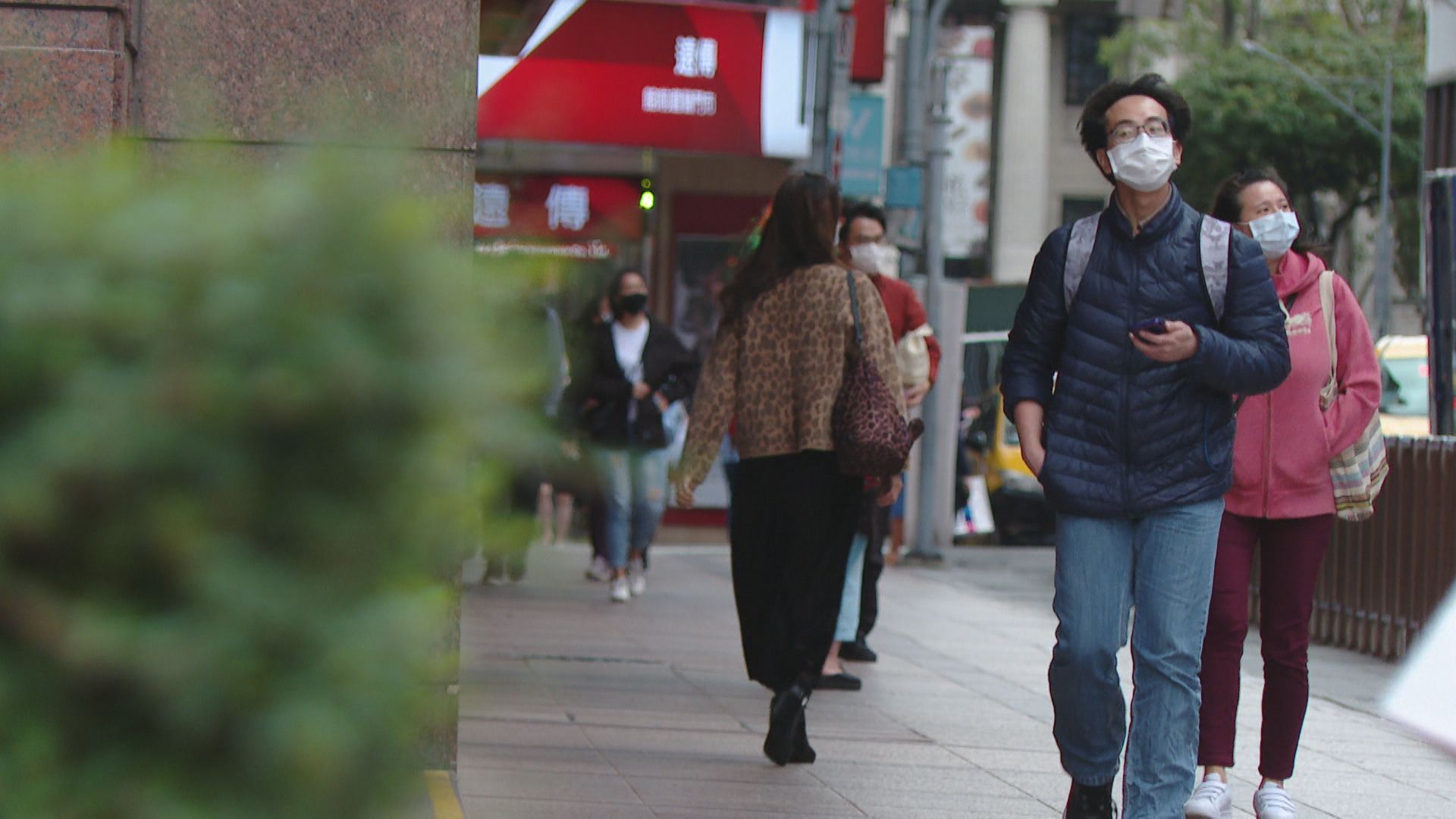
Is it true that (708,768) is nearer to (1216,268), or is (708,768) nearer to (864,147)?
(1216,268)

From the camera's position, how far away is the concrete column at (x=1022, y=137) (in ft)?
164

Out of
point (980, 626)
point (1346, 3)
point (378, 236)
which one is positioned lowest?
point (980, 626)

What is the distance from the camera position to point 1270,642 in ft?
18.3

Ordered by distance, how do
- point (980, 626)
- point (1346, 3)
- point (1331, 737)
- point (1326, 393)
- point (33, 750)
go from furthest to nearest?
point (1346, 3) < point (980, 626) < point (1331, 737) < point (1326, 393) < point (33, 750)

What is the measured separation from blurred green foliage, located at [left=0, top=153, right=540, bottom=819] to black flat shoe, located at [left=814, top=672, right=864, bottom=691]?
21.4 ft

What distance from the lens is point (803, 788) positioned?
19.0 feet

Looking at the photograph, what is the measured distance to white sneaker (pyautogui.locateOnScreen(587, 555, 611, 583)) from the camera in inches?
504

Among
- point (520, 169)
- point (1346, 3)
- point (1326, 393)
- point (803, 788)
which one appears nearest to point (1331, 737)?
point (1326, 393)

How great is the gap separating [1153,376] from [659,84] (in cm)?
1084

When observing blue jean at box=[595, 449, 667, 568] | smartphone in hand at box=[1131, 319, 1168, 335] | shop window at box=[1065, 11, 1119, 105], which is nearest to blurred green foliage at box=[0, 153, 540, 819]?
smartphone in hand at box=[1131, 319, 1168, 335]

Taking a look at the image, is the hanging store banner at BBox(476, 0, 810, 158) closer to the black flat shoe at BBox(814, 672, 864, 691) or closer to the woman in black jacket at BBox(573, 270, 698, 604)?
the woman in black jacket at BBox(573, 270, 698, 604)

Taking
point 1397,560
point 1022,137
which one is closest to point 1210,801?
point 1397,560

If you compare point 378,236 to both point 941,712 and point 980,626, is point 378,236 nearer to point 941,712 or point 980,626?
point 941,712

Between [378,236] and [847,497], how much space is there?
4.88 m
